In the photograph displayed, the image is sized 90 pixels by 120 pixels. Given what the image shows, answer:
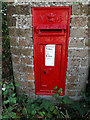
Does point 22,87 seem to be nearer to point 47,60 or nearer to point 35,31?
point 47,60

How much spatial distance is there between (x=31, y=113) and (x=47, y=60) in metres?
0.99

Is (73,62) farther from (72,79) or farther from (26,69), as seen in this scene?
(26,69)

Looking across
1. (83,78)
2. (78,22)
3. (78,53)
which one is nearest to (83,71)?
(83,78)

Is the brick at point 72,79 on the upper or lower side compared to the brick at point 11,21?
lower

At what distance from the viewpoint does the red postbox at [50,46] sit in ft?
5.73

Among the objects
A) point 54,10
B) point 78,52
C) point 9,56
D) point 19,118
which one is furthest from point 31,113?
point 54,10

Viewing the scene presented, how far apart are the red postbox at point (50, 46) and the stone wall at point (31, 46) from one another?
7 centimetres

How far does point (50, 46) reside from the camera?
6.38 ft

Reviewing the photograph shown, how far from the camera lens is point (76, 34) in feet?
6.10

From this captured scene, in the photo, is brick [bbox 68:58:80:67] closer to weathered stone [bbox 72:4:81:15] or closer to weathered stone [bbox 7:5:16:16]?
weathered stone [bbox 72:4:81:15]

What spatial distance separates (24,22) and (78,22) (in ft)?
2.72

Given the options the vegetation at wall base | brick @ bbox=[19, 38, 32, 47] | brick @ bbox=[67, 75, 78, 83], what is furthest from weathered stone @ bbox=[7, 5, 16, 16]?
brick @ bbox=[67, 75, 78, 83]

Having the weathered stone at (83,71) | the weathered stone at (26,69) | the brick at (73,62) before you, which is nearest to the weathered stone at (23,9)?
the weathered stone at (26,69)

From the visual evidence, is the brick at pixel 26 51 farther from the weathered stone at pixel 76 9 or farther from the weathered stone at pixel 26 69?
the weathered stone at pixel 76 9
